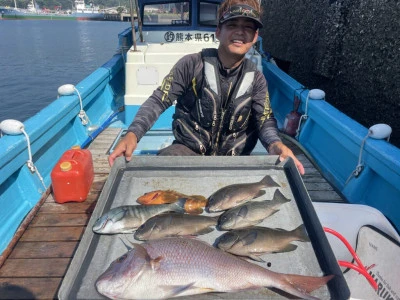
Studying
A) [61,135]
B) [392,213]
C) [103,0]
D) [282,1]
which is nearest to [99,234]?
[392,213]

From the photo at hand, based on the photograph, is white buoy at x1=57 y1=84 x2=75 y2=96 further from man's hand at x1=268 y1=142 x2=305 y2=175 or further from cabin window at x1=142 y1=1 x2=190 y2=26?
man's hand at x1=268 y1=142 x2=305 y2=175

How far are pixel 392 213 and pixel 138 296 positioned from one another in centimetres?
285

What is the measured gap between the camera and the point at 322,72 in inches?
317

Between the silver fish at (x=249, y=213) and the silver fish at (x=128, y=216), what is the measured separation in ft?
1.05

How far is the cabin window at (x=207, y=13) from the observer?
683cm

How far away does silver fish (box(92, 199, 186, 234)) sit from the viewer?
1981mm

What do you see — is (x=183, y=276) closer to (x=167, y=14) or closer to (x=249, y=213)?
(x=249, y=213)

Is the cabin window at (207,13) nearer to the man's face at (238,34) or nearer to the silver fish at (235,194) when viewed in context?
the man's face at (238,34)

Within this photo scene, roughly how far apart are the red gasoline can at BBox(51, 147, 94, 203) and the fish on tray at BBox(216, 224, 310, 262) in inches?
79.3

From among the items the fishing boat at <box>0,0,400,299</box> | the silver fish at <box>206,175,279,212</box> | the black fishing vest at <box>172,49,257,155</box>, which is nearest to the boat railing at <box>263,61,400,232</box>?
the fishing boat at <box>0,0,400,299</box>

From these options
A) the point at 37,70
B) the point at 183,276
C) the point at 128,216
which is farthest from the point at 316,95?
the point at 37,70

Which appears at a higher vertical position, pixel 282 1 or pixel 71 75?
pixel 282 1

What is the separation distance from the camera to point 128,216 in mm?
2076

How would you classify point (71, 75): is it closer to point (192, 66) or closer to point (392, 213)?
point (192, 66)
